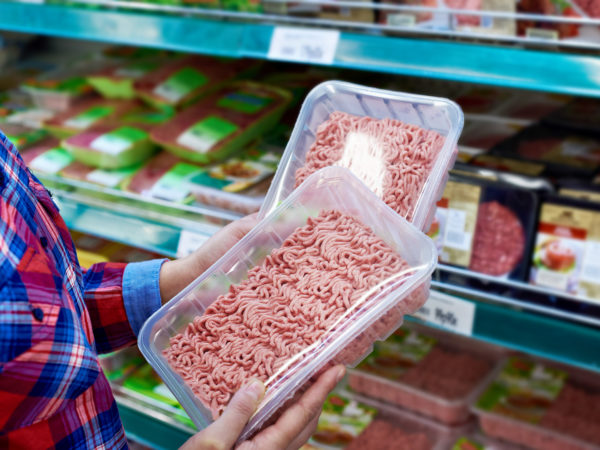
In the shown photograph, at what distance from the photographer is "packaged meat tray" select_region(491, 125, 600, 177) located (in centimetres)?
129

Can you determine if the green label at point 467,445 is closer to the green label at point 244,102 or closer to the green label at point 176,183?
the green label at point 176,183

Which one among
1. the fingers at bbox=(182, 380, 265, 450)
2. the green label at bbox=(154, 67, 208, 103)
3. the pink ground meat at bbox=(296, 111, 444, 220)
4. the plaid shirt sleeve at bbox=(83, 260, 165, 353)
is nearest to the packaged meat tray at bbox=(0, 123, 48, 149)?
the green label at bbox=(154, 67, 208, 103)

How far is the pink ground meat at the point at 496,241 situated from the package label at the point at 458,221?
13 millimetres

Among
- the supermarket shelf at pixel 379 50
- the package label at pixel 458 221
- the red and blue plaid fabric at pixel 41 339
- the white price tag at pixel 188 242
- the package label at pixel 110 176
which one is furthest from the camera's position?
the package label at pixel 110 176

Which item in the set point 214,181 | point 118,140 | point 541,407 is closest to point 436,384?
point 541,407

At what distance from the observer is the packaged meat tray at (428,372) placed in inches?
62.6

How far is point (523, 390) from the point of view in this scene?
1597 mm

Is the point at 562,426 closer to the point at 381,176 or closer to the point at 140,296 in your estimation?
the point at 381,176

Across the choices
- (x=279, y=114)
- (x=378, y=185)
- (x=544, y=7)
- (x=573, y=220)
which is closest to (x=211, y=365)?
(x=378, y=185)

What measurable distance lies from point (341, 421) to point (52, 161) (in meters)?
1.14

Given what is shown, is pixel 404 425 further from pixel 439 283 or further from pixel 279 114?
pixel 279 114

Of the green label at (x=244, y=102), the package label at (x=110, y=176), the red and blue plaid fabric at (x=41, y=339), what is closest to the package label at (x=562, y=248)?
the red and blue plaid fabric at (x=41, y=339)

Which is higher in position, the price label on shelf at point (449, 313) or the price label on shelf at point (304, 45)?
the price label on shelf at point (304, 45)

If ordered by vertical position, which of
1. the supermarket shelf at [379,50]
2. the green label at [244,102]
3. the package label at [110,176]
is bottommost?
the package label at [110,176]
